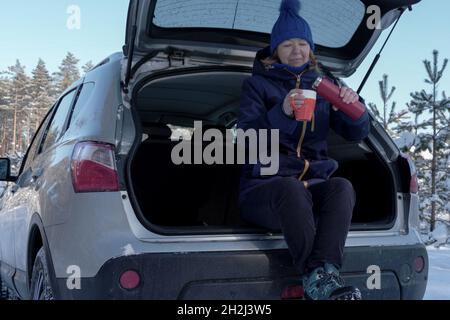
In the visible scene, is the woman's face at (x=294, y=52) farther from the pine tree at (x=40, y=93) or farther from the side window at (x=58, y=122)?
the pine tree at (x=40, y=93)

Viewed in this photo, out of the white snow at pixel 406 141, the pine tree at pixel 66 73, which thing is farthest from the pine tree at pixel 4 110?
the white snow at pixel 406 141

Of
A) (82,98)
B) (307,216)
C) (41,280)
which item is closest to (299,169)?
(307,216)

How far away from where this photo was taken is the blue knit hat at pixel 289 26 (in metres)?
2.87

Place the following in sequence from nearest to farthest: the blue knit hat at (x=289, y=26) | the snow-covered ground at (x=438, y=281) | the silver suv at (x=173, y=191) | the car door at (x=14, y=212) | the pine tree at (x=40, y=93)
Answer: the silver suv at (x=173, y=191) < the blue knit hat at (x=289, y=26) < the car door at (x=14, y=212) < the snow-covered ground at (x=438, y=281) < the pine tree at (x=40, y=93)

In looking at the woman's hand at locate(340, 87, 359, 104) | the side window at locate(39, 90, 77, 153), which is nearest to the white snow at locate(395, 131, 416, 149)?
the side window at locate(39, 90, 77, 153)

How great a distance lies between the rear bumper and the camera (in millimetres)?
2148

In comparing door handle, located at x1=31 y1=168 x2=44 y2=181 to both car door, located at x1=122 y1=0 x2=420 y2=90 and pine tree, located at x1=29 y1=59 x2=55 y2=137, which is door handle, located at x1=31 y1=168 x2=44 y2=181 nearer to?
car door, located at x1=122 y1=0 x2=420 y2=90

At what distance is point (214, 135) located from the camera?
4.28 meters

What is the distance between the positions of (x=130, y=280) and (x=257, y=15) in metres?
1.85

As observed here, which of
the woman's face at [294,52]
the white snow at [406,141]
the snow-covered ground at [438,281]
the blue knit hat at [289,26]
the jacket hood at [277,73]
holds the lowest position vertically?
the snow-covered ground at [438,281]

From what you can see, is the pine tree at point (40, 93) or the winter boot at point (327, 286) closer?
the winter boot at point (327, 286)

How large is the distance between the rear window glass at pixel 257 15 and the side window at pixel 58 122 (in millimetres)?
856

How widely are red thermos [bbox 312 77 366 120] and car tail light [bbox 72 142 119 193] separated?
1054 millimetres
